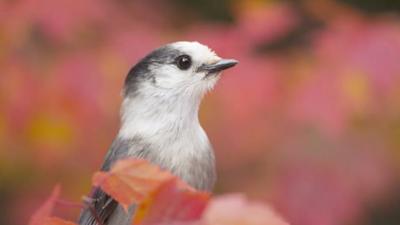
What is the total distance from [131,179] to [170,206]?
0.11m

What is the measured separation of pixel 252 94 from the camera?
14.9 feet

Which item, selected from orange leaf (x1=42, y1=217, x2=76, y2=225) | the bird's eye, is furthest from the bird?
orange leaf (x1=42, y1=217, x2=76, y2=225)

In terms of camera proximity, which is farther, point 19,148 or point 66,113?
point 19,148

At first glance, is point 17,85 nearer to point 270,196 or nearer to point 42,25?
point 42,25

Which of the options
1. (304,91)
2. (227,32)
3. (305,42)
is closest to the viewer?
(304,91)

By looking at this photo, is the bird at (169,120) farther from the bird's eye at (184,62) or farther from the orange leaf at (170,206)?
the orange leaf at (170,206)

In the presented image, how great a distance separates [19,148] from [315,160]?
4.97 feet

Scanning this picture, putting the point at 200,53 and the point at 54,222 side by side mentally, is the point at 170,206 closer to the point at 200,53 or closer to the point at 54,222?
the point at 54,222

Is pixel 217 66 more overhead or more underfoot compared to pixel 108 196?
more overhead

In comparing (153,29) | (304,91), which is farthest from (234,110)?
(153,29)

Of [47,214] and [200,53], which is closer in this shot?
[47,214]

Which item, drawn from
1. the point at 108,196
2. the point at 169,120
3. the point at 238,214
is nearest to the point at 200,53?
the point at 169,120

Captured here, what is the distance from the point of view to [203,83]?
10.9ft

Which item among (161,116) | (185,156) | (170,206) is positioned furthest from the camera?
(161,116)
